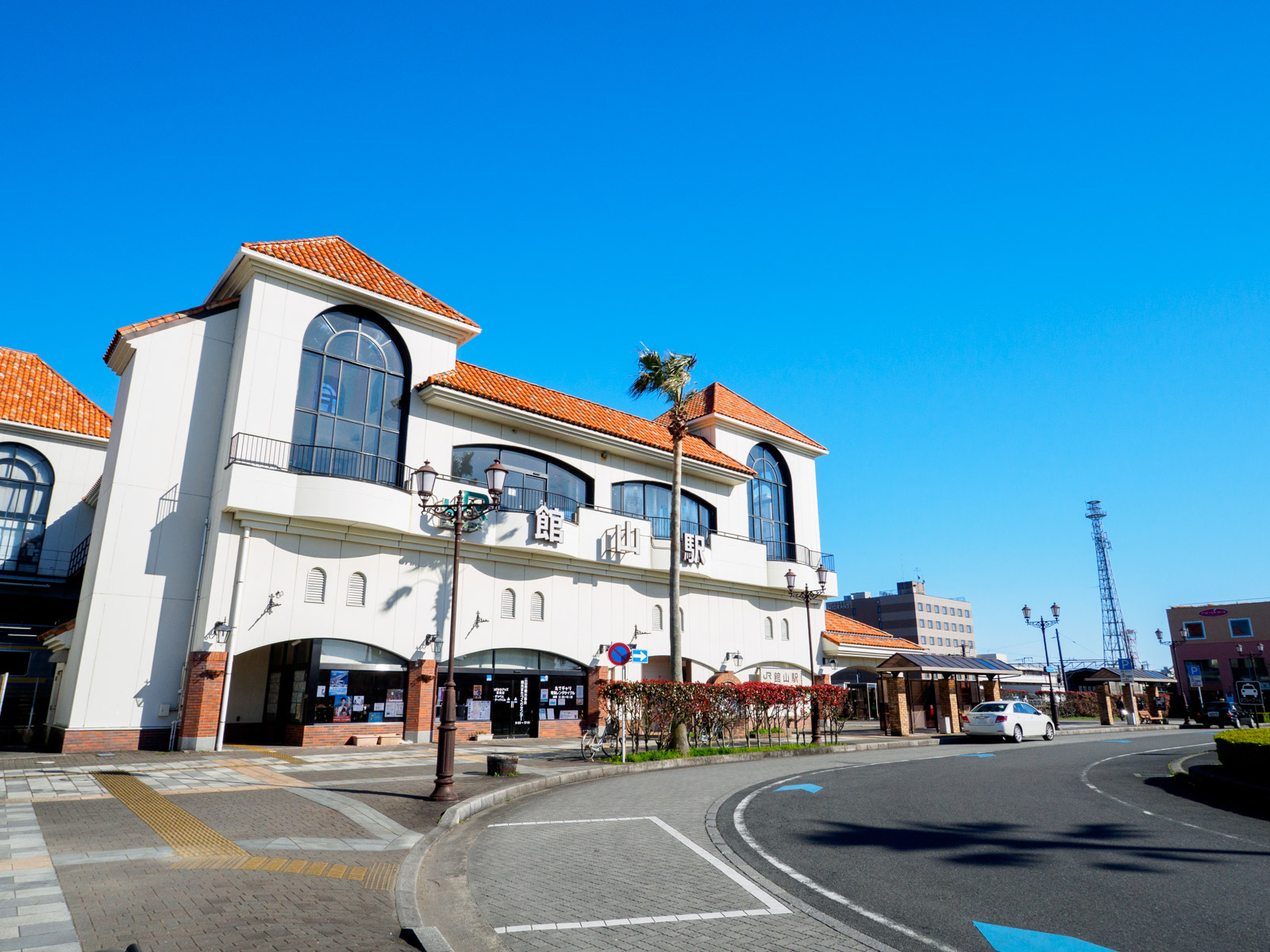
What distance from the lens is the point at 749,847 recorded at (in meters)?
8.41

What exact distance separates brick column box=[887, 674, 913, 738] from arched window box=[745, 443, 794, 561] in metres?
7.10

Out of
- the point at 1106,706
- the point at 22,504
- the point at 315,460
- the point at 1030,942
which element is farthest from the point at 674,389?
the point at 1106,706

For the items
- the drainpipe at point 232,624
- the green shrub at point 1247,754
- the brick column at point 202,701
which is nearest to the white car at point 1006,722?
the green shrub at point 1247,754

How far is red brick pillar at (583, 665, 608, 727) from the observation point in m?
26.1

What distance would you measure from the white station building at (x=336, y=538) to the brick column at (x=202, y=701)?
0.18ft

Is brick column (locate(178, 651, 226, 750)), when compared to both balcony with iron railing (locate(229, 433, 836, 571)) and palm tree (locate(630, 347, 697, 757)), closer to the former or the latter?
balcony with iron railing (locate(229, 433, 836, 571))

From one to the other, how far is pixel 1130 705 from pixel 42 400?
50.7 metres

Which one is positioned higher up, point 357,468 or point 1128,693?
point 357,468

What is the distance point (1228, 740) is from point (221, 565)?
73.0 feet

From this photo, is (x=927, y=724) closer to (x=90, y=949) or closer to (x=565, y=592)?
(x=565, y=592)

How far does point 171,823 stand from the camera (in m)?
9.12

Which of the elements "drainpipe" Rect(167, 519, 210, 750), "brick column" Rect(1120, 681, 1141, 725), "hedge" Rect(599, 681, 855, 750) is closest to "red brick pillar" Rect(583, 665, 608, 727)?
"hedge" Rect(599, 681, 855, 750)

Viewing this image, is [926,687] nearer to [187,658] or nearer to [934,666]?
[934,666]

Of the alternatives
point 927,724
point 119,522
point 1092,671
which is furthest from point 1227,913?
point 1092,671
